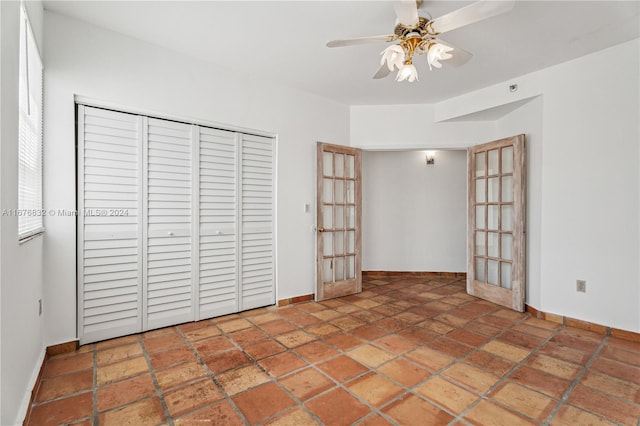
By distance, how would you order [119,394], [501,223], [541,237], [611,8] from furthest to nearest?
[501,223]
[541,237]
[611,8]
[119,394]

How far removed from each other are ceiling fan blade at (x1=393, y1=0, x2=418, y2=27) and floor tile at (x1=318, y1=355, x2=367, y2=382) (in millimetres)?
2370

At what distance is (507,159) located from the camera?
3.80 metres

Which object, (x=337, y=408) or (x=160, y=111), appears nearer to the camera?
(x=337, y=408)

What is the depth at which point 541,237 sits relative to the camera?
134 inches

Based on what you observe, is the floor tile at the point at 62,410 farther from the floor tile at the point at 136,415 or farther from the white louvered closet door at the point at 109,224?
the white louvered closet door at the point at 109,224

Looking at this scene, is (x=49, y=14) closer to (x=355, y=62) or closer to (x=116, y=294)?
(x=116, y=294)

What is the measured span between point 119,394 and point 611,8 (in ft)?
14.4

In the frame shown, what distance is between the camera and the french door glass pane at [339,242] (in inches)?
168

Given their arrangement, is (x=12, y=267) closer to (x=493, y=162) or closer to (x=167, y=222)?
(x=167, y=222)

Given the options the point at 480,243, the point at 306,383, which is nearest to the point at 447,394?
the point at 306,383

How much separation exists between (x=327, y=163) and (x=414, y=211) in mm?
2182

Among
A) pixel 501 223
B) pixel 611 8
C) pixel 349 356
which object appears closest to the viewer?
pixel 611 8

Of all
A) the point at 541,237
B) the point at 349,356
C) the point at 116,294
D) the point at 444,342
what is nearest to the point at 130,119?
the point at 116,294

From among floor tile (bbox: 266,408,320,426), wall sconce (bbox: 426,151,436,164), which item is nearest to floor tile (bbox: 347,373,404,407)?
floor tile (bbox: 266,408,320,426)
